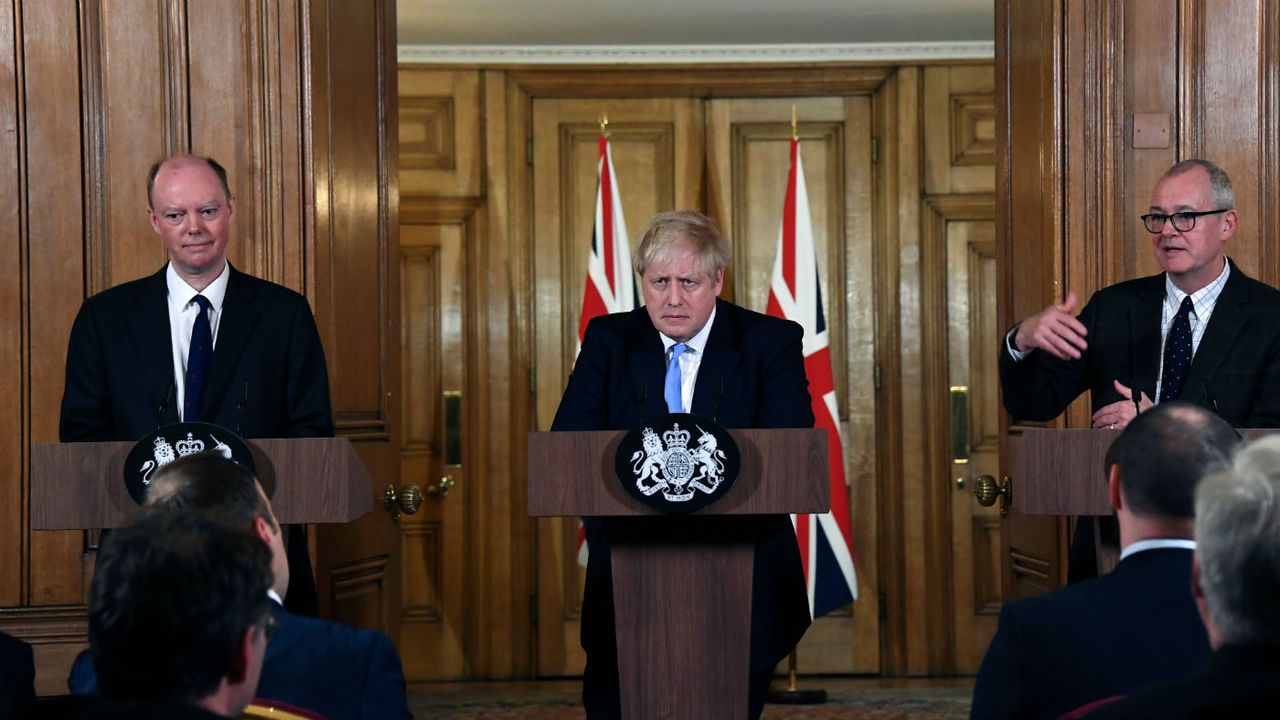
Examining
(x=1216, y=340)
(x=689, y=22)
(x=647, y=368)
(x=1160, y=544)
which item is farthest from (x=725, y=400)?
(x=689, y=22)

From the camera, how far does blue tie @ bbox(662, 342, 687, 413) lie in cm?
333

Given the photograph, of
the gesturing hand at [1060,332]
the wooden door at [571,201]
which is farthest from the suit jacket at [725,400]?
the wooden door at [571,201]

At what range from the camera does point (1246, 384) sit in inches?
130

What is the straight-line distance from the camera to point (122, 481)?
272cm

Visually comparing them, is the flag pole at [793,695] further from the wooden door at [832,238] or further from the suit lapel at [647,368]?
the suit lapel at [647,368]

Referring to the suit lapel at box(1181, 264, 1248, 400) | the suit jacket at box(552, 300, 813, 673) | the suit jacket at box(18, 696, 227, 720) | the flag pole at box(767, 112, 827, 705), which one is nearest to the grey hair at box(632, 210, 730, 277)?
the suit jacket at box(552, 300, 813, 673)

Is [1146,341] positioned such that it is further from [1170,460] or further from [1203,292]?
[1170,460]

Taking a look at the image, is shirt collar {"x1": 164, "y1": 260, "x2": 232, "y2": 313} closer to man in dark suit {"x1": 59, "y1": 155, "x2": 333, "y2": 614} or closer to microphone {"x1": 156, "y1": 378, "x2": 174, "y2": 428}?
man in dark suit {"x1": 59, "y1": 155, "x2": 333, "y2": 614}

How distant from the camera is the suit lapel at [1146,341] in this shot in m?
3.45

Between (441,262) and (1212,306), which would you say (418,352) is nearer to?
(441,262)

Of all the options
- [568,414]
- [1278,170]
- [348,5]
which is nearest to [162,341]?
[568,414]

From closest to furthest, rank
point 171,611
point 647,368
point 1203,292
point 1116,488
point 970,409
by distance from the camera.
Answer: point 171,611 < point 1116,488 < point 647,368 < point 1203,292 < point 970,409

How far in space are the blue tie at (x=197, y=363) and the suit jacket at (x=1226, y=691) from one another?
2300 millimetres

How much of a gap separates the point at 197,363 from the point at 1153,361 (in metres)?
2.17
